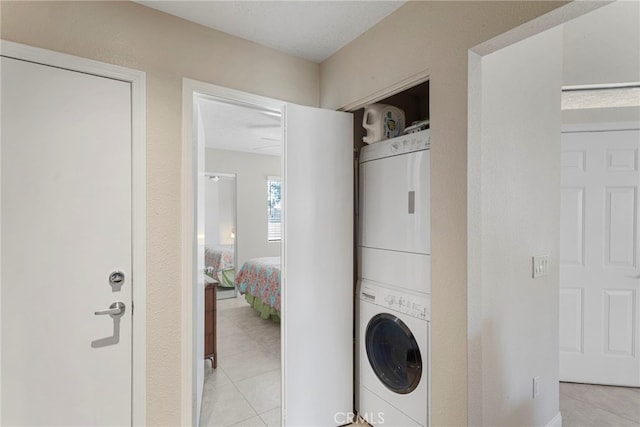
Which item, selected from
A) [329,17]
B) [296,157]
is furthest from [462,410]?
[329,17]

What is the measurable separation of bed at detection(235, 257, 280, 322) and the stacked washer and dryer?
175 cm

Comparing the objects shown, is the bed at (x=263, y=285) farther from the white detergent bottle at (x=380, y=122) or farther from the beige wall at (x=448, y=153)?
the beige wall at (x=448, y=153)

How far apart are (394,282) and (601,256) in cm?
193

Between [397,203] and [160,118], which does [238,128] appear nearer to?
[160,118]

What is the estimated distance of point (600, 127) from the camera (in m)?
2.47

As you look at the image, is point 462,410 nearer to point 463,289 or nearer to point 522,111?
point 463,289

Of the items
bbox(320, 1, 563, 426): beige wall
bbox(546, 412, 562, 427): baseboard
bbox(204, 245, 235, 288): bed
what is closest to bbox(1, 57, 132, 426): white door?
bbox(320, 1, 563, 426): beige wall

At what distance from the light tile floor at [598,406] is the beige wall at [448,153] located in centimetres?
135

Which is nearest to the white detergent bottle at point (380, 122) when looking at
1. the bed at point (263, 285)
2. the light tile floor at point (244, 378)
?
the light tile floor at point (244, 378)

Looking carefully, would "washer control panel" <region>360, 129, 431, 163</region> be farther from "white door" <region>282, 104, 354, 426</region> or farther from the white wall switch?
the white wall switch

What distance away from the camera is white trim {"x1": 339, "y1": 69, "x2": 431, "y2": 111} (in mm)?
1604

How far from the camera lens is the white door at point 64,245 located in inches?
53.9

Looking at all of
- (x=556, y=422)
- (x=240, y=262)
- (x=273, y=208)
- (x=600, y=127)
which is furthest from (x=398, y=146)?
(x=273, y=208)

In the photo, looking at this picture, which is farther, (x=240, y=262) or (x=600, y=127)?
(x=240, y=262)
